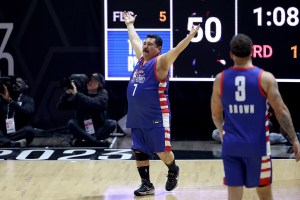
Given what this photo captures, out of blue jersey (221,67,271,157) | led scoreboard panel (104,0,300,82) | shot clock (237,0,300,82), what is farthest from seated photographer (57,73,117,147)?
blue jersey (221,67,271,157)

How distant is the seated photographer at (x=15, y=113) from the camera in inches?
437

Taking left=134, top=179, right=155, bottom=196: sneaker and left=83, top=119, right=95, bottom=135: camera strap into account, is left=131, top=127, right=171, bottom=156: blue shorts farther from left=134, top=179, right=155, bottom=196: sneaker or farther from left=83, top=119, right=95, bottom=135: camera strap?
left=83, top=119, right=95, bottom=135: camera strap

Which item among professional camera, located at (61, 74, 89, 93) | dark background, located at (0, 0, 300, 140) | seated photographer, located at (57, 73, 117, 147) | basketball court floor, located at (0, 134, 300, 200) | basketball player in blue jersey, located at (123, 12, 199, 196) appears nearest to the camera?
basketball player in blue jersey, located at (123, 12, 199, 196)

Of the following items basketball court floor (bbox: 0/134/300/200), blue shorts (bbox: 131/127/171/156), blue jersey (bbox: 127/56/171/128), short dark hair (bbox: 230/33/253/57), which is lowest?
basketball court floor (bbox: 0/134/300/200)

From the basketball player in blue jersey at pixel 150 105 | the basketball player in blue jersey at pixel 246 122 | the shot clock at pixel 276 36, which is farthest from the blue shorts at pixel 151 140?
the shot clock at pixel 276 36

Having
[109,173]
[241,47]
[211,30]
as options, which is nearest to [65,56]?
[211,30]

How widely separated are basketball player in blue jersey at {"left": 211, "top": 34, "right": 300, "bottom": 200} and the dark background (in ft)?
20.9

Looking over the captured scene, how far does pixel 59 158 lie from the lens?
1005 centimetres

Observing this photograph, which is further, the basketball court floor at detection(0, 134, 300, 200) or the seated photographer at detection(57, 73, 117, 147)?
the seated photographer at detection(57, 73, 117, 147)

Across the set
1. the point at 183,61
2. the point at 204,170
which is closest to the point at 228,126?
the point at 204,170

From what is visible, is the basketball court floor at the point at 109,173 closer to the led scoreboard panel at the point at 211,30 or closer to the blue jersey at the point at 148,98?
the blue jersey at the point at 148,98

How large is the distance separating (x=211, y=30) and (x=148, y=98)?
3.78m

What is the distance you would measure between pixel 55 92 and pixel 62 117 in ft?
1.36

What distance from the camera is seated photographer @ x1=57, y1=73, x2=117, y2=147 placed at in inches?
434
